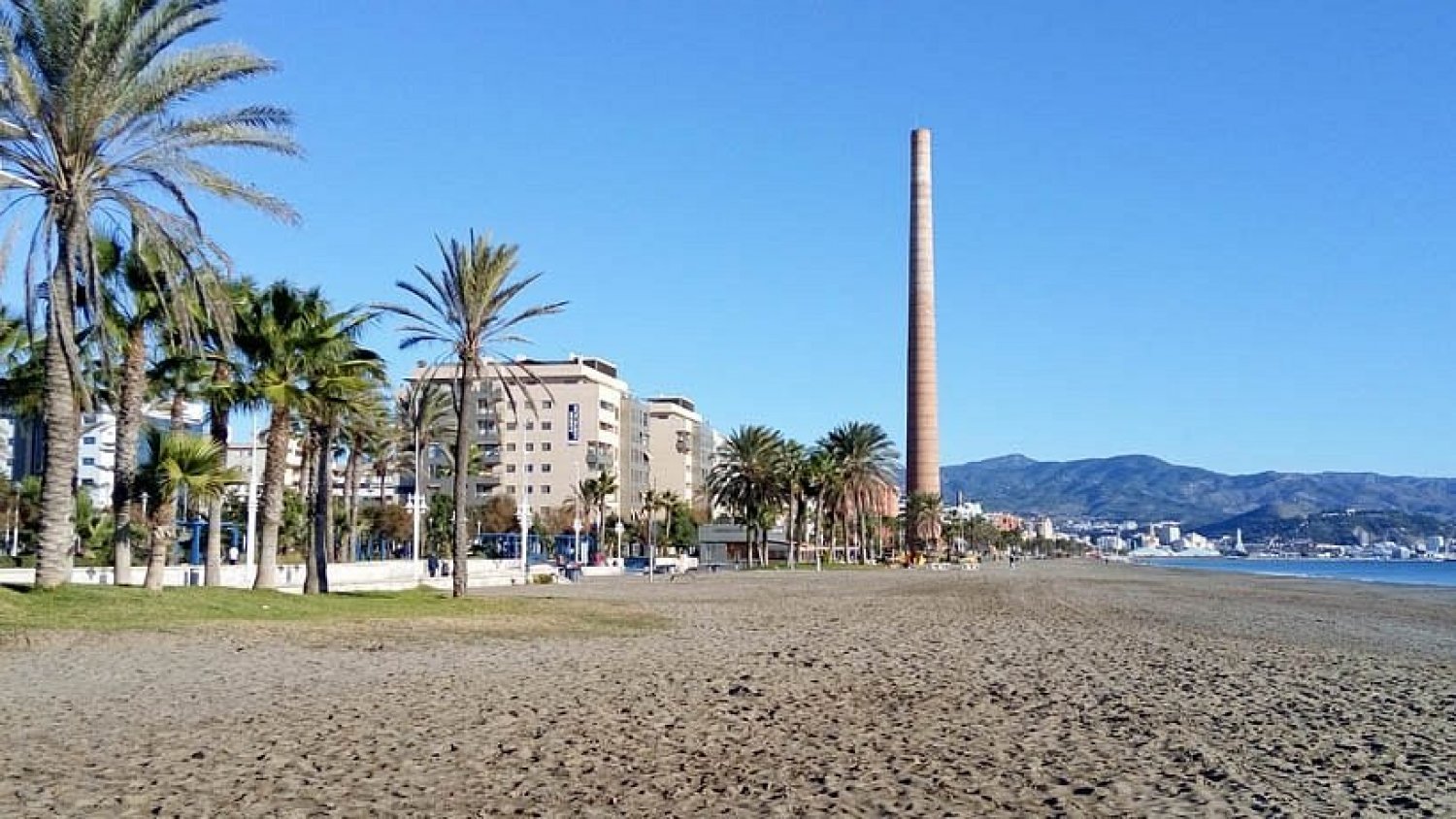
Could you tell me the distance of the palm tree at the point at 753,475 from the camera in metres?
99.1

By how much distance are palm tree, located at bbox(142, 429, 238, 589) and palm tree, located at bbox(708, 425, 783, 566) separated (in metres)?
72.6

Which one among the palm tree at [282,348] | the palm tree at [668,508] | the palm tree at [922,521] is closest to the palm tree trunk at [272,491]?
the palm tree at [282,348]

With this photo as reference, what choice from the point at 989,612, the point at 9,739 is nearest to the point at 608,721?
the point at 9,739

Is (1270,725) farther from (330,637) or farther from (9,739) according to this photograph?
(330,637)

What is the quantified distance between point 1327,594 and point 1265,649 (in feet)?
131

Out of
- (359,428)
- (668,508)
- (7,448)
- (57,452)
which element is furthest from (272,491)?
(668,508)

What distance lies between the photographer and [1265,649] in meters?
24.4

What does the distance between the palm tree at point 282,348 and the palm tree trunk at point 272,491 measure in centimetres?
2

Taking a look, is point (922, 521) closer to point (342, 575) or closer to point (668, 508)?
point (668, 508)

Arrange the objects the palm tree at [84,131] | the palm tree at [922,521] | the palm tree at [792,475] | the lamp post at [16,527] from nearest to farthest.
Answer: the palm tree at [84,131] < the lamp post at [16,527] < the palm tree at [792,475] < the palm tree at [922,521]

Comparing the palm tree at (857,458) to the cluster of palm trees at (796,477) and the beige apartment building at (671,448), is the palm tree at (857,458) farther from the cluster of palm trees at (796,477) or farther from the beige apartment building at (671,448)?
the beige apartment building at (671,448)

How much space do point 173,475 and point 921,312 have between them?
88.2 m

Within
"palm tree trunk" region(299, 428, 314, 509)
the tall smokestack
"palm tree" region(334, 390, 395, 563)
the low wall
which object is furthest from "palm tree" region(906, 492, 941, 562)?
"palm tree trunk" region(299, 428, 314, 509)

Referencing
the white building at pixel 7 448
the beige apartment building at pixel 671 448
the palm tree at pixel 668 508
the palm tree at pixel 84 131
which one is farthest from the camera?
the beige apartment building at pixel 671 448
